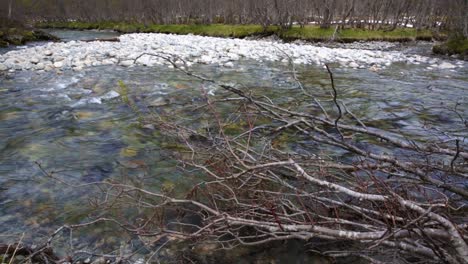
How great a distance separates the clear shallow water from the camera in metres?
3.79

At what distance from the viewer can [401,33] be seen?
89.2ft

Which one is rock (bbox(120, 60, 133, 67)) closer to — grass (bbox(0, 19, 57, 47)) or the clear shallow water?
the clear shallow water

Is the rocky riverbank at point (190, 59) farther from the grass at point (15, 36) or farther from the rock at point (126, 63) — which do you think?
the grass at point (15, 36)

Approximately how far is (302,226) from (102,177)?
2880mm

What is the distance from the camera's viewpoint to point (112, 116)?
6.54 m

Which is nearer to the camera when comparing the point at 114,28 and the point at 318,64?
the point at 318,64

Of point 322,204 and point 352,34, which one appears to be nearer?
point 322,204

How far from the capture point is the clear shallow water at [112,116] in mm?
3793

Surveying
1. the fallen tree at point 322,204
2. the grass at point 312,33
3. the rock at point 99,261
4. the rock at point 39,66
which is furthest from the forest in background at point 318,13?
the rock at point 99,261

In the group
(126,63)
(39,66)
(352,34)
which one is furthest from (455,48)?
(39,66)

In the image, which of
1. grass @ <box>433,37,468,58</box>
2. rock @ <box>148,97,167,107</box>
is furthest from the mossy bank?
grass @ <box>433,37,468,58</box>

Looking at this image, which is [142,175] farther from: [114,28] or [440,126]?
[114,28]

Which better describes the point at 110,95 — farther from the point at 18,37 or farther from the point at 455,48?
the point at 18,37

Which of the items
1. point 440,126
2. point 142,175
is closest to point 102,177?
point 142,175
